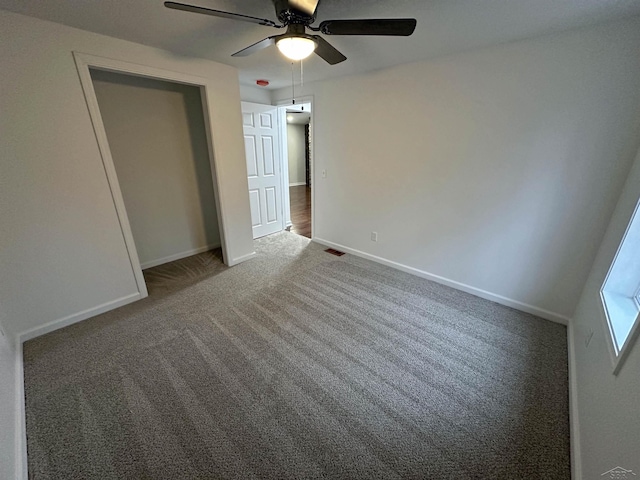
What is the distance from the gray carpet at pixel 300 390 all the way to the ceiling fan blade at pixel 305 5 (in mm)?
2071

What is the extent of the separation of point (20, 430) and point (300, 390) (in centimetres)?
144

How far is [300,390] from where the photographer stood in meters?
1.59

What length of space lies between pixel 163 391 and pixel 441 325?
2102 millimetres

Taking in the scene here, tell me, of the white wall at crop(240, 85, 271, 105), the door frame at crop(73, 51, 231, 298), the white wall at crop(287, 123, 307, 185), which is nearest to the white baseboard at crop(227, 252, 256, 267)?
the door frame at crop(73, 51, 231, 298)

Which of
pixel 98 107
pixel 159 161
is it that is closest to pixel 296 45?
pixel 98 107

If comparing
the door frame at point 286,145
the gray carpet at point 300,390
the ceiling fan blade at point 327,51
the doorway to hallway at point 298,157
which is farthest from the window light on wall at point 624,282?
the doorway to hallway at point 298,157

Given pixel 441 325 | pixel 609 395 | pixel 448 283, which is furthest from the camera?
pixel 448 283

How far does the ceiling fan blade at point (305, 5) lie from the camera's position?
4.00 feet

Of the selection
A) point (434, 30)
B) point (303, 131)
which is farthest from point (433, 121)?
point (303, 131)

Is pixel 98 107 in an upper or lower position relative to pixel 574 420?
upper

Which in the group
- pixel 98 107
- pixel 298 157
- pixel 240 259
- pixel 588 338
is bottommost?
pixel 240 259

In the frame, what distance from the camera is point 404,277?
296 centimetres

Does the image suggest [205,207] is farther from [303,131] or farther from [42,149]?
[303,131]

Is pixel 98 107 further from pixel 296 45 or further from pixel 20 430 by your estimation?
pixel 20 430
